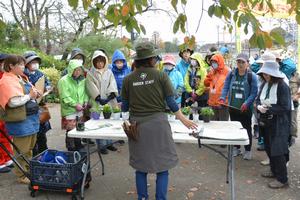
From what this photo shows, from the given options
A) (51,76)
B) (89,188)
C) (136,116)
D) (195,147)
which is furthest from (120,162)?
(51,76)

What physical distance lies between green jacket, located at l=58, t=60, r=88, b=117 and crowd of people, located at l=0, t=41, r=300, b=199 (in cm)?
2

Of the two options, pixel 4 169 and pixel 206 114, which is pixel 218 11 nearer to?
pixel 206 114

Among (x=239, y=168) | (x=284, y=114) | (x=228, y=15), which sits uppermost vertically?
(x=228, y=15)

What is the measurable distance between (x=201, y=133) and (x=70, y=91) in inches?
99.8

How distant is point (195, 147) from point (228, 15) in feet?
14.6

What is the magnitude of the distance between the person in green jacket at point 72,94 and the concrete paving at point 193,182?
29.6 inches

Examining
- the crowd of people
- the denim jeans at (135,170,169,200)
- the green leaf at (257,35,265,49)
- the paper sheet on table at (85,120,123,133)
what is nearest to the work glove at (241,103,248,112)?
the crowd of people

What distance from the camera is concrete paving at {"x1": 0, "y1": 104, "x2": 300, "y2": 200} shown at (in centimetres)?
431

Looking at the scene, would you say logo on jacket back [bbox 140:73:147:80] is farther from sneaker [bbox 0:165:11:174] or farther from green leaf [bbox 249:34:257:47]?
sneaker [bbox 0:165:11:174]

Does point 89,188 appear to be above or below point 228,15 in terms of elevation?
below

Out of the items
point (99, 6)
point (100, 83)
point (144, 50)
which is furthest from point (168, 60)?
point (99, 6)

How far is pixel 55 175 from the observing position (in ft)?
13.5

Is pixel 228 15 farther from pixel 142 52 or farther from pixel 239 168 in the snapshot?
pixel 239 168

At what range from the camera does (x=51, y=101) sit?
1262 centimetres
